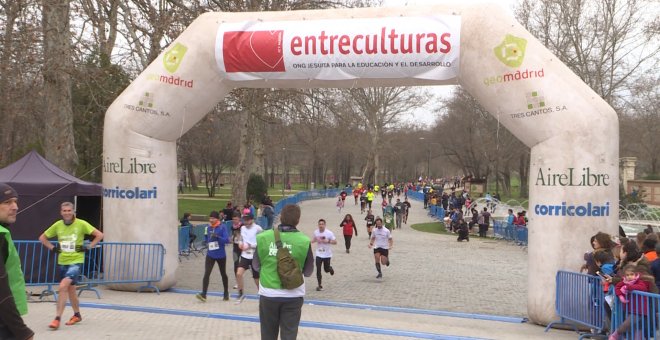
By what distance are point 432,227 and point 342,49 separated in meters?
25.6

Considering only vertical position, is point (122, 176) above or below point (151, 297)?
above

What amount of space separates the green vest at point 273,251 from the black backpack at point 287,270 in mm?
50

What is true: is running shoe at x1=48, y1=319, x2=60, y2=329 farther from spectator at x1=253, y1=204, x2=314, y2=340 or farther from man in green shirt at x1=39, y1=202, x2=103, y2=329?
spectator at x1=253, y1=204, x2=314, y2=340

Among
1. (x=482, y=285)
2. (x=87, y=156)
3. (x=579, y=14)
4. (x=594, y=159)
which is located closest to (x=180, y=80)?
(x=594, y=159)

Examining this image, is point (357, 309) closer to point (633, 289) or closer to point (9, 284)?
point (633, 289)

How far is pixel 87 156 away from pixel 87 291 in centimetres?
1598

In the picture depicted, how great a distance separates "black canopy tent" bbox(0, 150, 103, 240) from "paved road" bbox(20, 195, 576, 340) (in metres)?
2.14

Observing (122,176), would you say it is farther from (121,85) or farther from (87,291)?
(121,85)

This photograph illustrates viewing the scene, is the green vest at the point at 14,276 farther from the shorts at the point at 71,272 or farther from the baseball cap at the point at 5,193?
the shorts at the point at 71,272

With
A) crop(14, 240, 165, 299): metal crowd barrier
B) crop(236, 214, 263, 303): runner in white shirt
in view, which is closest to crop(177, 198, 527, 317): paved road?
crop(14, 240, 165, 299): metal crowd barrier

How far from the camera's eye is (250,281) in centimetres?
1460

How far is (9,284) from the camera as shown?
446cm

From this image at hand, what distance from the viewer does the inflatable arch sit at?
9.87 metres

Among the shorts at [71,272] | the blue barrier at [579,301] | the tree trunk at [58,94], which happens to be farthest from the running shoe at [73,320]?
the tree trunk at [58,94]
